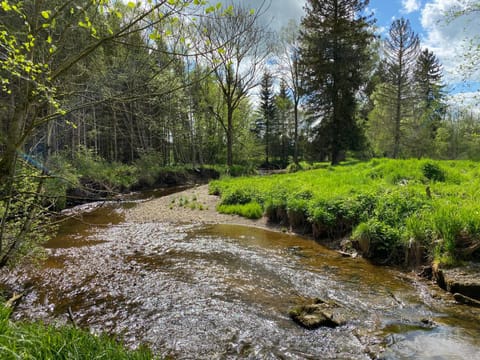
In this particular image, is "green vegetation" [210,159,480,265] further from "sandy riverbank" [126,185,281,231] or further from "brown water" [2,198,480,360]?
"brown water" [2,198,480,360]

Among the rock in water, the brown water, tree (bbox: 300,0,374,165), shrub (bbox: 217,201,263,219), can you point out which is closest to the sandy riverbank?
shrub (bbox: 217,201,263,219)

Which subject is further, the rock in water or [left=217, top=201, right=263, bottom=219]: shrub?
[left=217, top=201, right=263, bottom=219]: shrub

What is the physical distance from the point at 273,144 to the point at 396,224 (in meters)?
39.8

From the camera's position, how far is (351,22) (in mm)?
21938

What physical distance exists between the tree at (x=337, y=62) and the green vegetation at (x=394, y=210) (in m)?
12.3

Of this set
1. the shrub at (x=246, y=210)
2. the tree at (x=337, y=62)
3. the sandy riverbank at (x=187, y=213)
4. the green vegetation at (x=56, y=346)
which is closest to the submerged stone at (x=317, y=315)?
the green vegetation at (x=56, y=346)

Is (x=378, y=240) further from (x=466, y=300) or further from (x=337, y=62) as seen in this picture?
(x=337, y=62)

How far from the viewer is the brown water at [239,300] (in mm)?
3264

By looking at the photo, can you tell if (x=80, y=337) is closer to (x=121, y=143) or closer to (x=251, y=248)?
(x=251, y=248)

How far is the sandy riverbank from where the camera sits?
1042 centimetres

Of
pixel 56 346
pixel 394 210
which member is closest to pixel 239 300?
pixel 56 346

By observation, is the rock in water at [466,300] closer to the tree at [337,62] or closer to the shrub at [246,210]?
the shrub at [246,210]

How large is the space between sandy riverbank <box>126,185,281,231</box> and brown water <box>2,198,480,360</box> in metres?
2.83

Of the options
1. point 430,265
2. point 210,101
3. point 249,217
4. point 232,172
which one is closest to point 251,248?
point 249,217
